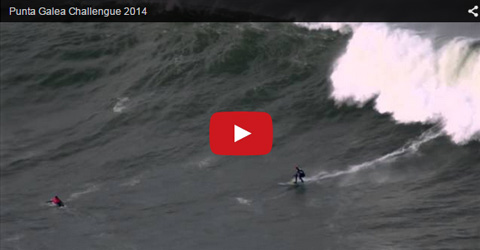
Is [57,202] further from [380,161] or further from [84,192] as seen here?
[380,161]

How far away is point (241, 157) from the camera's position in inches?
2272

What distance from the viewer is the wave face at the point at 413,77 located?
55562 mm

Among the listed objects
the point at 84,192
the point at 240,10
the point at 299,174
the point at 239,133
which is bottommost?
the point at 299,174

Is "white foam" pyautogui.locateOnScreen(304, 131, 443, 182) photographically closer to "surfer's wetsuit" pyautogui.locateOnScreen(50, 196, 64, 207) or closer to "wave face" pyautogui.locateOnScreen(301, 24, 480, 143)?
"wave face" pyautogui.locateOnScreen(301, 24, 480, 143)

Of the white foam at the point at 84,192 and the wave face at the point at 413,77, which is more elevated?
the wave face at the point at 413,77

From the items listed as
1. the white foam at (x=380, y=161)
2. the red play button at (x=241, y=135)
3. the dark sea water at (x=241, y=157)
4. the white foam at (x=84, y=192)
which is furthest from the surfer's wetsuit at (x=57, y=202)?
the white foam at (x=380, y=161)

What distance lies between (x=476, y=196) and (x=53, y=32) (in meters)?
45.3

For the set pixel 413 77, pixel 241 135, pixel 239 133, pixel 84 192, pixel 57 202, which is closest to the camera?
pixel 241 135

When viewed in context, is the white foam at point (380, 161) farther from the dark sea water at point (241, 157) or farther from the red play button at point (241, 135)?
the red play button at point (241, 135)

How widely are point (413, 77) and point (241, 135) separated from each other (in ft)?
61.6

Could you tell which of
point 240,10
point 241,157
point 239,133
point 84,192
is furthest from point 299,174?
point 240,10

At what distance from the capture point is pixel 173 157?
195 ft

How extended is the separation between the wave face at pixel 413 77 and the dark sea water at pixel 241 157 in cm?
10

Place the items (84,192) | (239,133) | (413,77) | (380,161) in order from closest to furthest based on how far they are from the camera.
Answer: (239,133) < (380,161) < (84,192) < (413,77)
